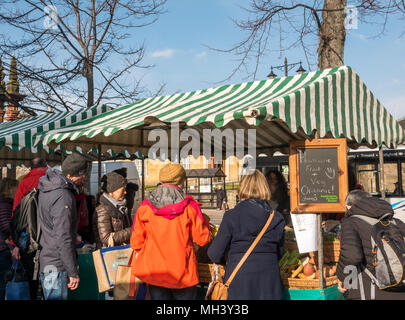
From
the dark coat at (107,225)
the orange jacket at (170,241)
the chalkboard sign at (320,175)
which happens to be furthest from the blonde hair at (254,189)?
the dark coat at (107,225)

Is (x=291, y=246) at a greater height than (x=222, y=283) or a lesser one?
greater

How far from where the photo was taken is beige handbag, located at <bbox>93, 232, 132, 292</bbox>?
4.16 m

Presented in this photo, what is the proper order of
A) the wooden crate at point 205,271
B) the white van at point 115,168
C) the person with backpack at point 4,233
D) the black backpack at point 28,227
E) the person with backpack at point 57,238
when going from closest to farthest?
the person with backpack at point 57,238
the black backpack at point 28,227
the person with backpack at point 4,233
the wooden crate at point 205,271
the white van at point 115,168

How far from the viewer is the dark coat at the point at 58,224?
3.54m

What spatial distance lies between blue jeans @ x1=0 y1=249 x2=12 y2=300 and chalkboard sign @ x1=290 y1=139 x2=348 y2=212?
3117 mm

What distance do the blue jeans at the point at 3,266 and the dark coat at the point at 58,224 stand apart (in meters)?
0.68

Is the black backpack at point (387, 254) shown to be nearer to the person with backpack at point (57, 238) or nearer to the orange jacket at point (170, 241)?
the orange jacket at point (170, 241)

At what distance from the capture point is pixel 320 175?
4.68 metres

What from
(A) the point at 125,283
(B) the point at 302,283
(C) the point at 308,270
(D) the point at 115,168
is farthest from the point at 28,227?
(D) the point at 115,168

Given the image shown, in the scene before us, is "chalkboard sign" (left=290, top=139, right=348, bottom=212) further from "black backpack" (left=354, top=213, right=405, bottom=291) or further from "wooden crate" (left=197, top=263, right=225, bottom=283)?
"wooden crate" (left=197, top=263, right=225, bottom=283)

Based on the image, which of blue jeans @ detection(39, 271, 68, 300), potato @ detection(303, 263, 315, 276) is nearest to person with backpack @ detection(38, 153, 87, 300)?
blue jeans @ detection(39, 271, 68, 300)

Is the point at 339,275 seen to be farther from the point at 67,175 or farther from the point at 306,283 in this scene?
the point at 67,175

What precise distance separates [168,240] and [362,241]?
174 cm

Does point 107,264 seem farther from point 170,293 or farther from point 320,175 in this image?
point 320,175
